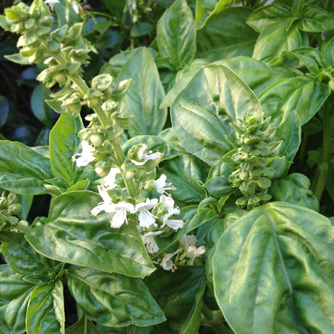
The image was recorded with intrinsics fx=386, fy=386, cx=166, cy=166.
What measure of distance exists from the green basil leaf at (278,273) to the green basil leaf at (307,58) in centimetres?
35

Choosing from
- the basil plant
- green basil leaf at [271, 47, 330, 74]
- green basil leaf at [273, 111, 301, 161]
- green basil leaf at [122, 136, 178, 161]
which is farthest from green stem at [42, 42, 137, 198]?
green basil leaf at [271, 47, 330, 74]

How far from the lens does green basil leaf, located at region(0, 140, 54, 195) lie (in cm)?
64

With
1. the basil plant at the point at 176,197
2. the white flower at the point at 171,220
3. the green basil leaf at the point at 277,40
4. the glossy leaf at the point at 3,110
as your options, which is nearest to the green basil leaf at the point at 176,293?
the basil plant at the point at 176,197

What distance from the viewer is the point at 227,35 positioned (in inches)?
→ 36.9

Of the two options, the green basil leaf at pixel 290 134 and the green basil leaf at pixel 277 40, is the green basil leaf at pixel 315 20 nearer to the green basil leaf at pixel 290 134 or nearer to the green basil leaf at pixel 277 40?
the green basil leaf at pixel 277 40

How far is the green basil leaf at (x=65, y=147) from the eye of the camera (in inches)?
26.7

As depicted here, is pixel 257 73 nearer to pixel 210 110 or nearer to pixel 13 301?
pixel 210 110

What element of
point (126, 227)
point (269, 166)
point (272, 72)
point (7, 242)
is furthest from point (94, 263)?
point (272, 72)

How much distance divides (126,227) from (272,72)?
410mm

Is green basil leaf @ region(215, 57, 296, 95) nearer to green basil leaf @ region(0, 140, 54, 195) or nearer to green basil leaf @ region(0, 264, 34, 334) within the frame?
green basil leaf @ region(0, 140, 54, 195)

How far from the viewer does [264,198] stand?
0.56m

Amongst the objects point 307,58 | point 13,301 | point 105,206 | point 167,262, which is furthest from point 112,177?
point 307,58

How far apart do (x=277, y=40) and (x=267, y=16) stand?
9 centimetres

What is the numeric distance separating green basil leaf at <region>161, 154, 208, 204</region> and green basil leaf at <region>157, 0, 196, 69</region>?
13.3 inches
